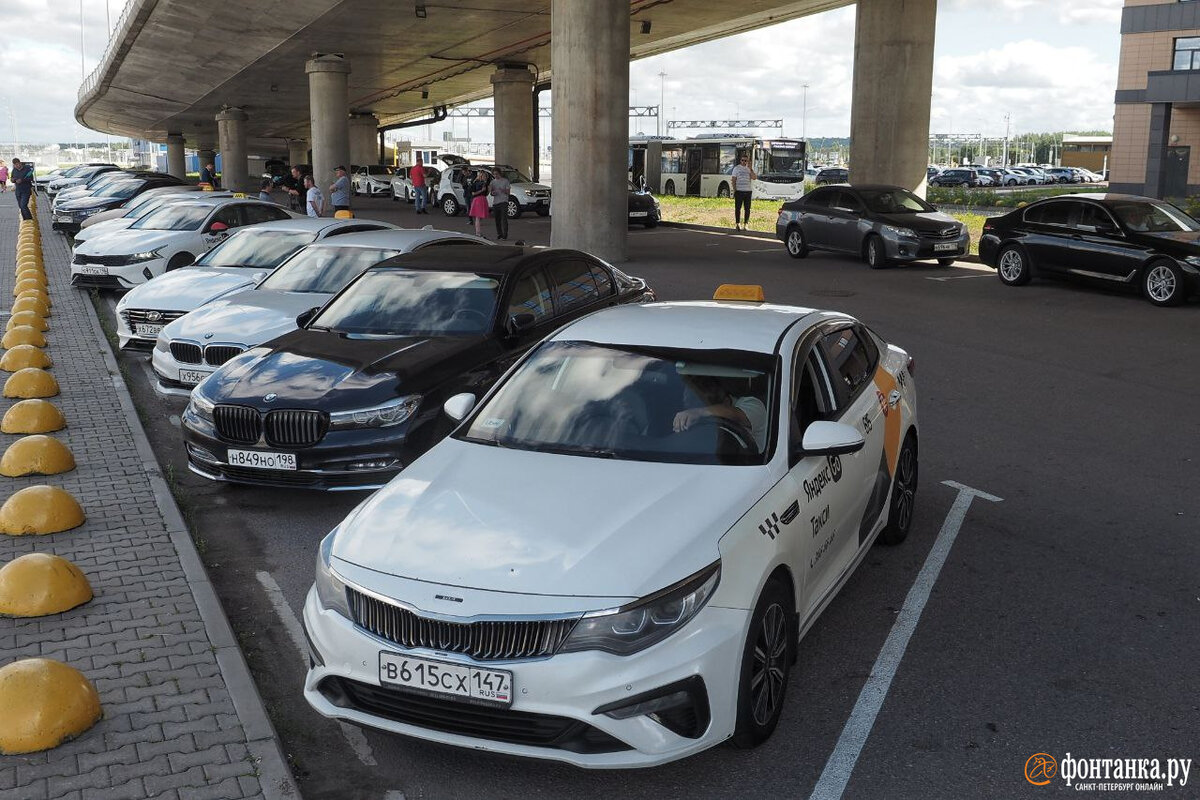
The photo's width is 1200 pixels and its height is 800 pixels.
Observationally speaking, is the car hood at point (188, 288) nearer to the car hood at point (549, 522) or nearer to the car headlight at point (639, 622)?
the car hood at point (549, 522)

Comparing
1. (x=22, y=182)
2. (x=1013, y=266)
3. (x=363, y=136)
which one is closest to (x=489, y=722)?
(x=1013, y=266)

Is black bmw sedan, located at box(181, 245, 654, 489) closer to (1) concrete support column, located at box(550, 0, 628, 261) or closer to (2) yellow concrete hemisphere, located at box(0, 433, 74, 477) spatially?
(2) yellow concrete hemisphere, located at box(0, 433, 74, 477)

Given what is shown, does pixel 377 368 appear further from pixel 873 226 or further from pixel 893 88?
pixel 893 88

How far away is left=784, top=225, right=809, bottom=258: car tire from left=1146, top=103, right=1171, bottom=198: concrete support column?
40633 mm

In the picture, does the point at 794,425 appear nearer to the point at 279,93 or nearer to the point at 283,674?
the point at 283,674

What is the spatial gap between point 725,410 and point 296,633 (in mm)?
2394

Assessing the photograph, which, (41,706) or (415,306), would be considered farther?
(415,306)

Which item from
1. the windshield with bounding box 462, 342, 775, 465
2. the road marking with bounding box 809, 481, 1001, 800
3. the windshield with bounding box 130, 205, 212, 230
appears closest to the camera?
the road marking with bounding box 809, 481, 1001, 800

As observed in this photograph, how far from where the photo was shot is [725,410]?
5043mm

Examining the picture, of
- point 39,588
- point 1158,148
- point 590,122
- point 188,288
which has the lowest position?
point 39,588

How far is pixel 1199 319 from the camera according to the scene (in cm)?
1520

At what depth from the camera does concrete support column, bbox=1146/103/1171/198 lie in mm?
56969

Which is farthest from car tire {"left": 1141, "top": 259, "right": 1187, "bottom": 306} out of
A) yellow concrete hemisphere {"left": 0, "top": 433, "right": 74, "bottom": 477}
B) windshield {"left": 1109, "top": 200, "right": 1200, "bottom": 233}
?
yellow concrete hemisphere {"left": 0, "top": 433, "right": 74, "bottom": 477}

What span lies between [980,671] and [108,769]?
3.59 meters
